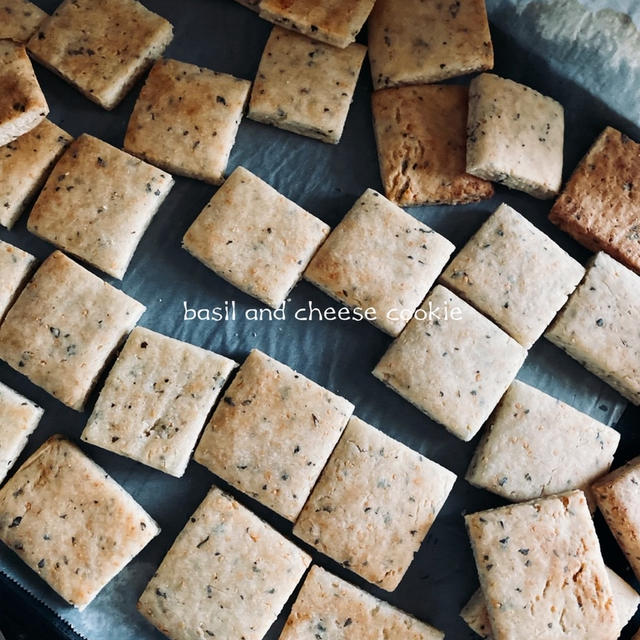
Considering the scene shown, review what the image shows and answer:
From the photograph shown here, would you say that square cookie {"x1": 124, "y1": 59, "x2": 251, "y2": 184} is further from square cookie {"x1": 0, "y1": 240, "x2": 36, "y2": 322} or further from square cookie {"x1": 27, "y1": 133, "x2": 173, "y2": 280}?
square cookie {"x1": 0, "y1": 240, "x2": 36, "y2": 322}

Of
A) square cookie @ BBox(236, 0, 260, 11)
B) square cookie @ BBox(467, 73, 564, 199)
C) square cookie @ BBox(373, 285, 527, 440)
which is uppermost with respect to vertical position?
square cookie @ BBox(467, 73, 564, 199)

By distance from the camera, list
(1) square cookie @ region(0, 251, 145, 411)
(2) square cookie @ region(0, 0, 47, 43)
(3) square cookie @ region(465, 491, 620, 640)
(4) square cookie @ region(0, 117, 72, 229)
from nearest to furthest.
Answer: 1. (3) square cookie @ region(465, 491, 620, 640)
2. (1) square cookie @ region(0, 251, 145, 411)
3. (4) square cookie @ region(0, 117, 72, 229)
4. (2) square cookie @ region(0, 0, 47, 43)

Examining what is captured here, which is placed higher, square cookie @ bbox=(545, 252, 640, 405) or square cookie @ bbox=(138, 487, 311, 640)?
square cookie @ bbox=(545, 252, 640, 405)

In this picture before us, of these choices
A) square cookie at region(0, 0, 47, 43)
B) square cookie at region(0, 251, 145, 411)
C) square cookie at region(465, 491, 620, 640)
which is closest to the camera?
square cookie at region(465, 491, 620, 640)

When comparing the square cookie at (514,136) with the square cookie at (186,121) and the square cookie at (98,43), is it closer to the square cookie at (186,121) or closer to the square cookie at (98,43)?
→ the square cookie at (186,121)

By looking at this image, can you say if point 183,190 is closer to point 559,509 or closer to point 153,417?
point 153,417

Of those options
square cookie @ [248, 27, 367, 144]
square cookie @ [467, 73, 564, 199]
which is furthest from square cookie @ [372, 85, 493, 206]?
square cookie @ [248, 27, 367, 144]

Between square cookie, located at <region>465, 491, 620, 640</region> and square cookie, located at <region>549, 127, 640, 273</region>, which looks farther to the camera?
square cookie, located at <region>549, 127, 640, 273</region>
